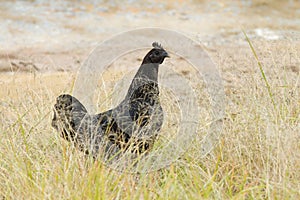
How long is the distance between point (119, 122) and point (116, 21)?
31.9 feet

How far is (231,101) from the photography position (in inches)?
146

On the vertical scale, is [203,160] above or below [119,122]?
below

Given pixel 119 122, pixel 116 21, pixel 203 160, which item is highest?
pixel 119 122

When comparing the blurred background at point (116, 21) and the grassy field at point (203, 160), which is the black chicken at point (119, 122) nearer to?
the grassy field at point (203, 160)

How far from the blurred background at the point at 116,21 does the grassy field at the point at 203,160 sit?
14.6ft

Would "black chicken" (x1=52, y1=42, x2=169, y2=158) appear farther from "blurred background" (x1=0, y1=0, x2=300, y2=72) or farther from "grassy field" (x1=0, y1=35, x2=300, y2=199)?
"blurred background" (x1=0, y1=0, x2=300, y2=72)

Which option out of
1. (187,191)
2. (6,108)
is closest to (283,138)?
(187,191)

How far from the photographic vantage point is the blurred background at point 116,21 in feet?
31.6

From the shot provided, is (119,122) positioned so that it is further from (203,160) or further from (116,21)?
(116,21)

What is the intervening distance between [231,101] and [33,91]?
1365 millimetres

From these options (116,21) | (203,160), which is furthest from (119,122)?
(116,21)

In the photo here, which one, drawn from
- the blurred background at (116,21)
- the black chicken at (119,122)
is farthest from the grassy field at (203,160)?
the blurred background at (116,21)

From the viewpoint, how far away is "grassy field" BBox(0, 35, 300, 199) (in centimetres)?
257

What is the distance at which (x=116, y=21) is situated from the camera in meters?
12.6
